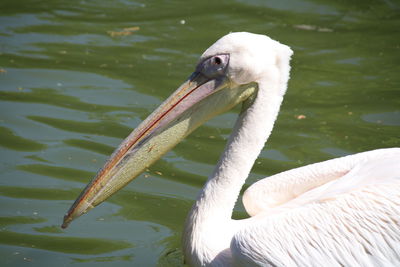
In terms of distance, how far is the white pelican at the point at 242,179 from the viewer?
126 inches

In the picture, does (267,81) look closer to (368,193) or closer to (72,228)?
(368,193)

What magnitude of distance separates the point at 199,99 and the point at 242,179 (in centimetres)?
47

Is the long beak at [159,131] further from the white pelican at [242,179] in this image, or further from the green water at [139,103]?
the green water at [139,103]


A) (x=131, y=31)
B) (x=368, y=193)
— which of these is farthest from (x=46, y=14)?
(x=368, y=193)

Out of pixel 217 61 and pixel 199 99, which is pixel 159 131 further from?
pixel 217 61

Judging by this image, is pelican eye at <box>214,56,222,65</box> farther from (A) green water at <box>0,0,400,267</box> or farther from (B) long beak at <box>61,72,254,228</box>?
(A) green water at <box>0,0,400,267</box>

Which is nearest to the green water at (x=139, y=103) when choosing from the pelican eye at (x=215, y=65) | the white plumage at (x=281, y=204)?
the white plumage at (x=281, y=204)

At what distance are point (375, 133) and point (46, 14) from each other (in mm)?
4180

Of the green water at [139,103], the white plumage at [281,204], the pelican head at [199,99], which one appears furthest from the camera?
the green water at [139,103]

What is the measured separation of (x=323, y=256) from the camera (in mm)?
3203

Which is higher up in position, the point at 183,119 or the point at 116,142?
the point at 183,119

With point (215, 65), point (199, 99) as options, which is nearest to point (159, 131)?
point (199, 99)

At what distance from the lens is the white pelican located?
10.5ft

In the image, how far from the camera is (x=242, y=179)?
144 inches
